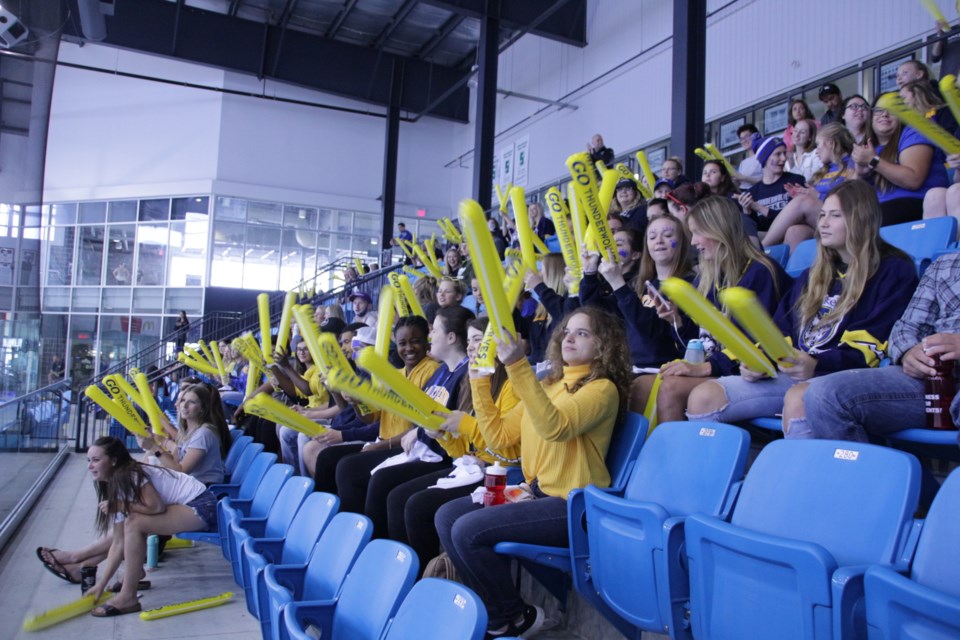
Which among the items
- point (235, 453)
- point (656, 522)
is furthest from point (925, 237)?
point (235, 453)

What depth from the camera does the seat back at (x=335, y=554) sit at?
2.14 m

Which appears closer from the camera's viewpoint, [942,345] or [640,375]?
[942,345]

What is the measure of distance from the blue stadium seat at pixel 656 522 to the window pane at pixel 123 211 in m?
16.4

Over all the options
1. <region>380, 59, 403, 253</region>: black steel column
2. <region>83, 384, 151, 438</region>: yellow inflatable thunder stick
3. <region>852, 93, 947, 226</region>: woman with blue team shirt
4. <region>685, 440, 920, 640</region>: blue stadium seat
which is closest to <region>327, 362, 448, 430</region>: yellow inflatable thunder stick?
<region>685, 440, 920, 640</region>: blue stadium seat

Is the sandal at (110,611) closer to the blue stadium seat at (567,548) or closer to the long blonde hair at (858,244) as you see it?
the blue stadium seat at (567,548)

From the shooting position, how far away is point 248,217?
1625 cm

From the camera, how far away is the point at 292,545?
271 cm

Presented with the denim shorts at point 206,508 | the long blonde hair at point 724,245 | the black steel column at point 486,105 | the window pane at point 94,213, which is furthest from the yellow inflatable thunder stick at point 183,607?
the window pane at point 94,213

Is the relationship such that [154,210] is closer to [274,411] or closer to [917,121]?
[274,411]

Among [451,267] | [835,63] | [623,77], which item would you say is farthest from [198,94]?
[835,63]

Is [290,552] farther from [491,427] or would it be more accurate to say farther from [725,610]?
[725,610]

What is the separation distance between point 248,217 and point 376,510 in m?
14.3

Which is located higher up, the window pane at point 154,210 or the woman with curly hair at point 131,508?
the window pane at point 154,210

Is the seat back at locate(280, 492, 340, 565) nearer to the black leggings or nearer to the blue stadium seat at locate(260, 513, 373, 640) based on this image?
the blue stadium seat at locate(260, 513, 373, 640)
